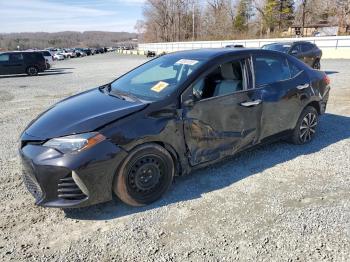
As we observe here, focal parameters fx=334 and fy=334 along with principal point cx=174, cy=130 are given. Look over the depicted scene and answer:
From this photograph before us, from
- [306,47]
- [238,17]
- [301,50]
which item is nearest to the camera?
[301,50]

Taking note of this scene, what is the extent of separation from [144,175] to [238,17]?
68.8m

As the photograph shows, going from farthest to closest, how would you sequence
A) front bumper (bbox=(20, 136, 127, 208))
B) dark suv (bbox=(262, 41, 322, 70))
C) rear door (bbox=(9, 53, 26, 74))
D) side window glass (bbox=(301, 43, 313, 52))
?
1. rear door (bbox=(9, 53, 26, 74))
2. side window glass (bbox=(301, 43, 313, 52))
3. dark suv (bbox=(262, 41, 322, 70))
4. front bumper (bbox=(20, 136, 127, 208))

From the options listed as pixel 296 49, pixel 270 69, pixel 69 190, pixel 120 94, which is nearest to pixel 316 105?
pixel 270 69

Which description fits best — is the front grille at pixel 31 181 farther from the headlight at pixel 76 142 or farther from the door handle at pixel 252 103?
the door handle at pixel 252 103

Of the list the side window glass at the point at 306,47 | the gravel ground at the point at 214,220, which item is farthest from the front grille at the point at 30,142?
the side window glass at the point at 306,47

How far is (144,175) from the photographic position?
3525 millimetres

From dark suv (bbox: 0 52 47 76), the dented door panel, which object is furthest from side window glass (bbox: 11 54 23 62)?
the dented door panel

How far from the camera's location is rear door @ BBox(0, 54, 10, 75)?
800 inches

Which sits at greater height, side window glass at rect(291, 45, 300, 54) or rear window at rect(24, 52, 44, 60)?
side window glass at rect(291, 45, 300, 54)

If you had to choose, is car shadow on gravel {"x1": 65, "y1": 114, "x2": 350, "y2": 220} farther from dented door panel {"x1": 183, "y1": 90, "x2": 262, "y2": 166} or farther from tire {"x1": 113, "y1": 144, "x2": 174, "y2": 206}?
dented door panel {"x1": 183, "y1": 90, "x2": 262, "y2": 166}

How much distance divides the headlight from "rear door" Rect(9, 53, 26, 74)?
65.1ft

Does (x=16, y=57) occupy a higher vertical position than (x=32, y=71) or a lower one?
higher

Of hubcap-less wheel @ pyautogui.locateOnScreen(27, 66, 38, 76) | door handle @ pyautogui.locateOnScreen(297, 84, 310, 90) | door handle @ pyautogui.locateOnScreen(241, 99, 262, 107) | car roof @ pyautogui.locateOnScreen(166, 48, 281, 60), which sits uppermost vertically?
car roof @ pyautogui.locateOnScreen(166, 48, 281, 60)

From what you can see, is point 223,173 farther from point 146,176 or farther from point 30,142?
point 30,142
